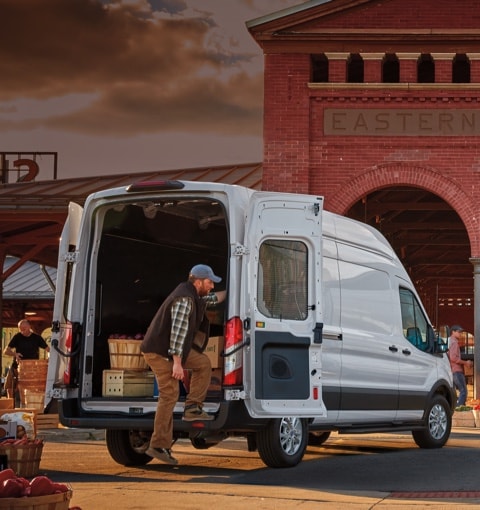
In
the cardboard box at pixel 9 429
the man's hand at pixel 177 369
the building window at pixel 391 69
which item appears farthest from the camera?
the building window at pixel 391 69

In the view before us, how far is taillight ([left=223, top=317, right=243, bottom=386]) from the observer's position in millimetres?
10797

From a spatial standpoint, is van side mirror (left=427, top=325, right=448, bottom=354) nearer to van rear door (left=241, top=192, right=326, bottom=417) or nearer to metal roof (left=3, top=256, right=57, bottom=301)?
van rear door (left=241, top=192, right=326, bottom=417)

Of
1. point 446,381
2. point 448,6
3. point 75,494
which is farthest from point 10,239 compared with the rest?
point 75,494

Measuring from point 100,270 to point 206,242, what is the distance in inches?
54.5

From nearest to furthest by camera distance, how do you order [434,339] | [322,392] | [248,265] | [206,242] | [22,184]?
1. [248,265]
2. [322,392]
3. [206,242]
4. [434,339]
5. [22,184]

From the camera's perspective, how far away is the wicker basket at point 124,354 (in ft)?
39.0

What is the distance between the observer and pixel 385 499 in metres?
9.21

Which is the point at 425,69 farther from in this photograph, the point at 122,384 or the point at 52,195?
the point at 122,384

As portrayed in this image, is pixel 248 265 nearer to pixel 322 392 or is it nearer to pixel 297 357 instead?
pixel 297 357

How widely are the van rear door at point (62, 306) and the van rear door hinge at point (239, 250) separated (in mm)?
1841

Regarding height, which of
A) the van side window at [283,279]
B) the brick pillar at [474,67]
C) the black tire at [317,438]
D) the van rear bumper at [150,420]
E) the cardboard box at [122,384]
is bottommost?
the black tire at [317,438]

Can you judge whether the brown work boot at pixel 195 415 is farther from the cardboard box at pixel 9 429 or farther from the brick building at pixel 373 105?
the brick building at pixel 373 105

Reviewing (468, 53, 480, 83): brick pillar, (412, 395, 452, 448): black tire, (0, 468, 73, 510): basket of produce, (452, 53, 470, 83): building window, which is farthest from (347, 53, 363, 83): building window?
(0, 468, 73, 510): basket of produce

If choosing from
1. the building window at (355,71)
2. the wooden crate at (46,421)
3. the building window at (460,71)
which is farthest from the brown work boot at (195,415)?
the building window at (460,71)
